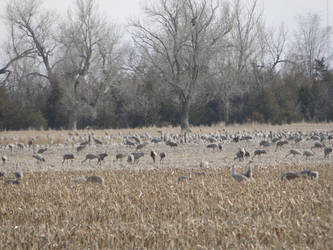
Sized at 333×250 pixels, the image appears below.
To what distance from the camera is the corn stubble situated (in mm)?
5184

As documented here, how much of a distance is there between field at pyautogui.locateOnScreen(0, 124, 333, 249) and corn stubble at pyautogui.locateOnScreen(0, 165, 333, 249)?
1cm

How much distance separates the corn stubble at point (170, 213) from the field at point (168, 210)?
0.01m

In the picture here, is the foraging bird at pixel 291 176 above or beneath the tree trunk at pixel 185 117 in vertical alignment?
beneath

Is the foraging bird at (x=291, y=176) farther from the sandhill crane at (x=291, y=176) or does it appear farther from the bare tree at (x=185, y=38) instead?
the bare tree at (x=185, y=38)

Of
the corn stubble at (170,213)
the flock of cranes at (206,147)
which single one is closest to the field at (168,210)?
A: the corn stubble at (170,213)

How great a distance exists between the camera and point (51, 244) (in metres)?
5.17

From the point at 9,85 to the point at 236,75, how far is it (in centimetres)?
1839

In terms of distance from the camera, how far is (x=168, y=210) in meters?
6.69

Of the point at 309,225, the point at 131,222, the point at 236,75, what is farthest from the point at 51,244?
the point at 236,75

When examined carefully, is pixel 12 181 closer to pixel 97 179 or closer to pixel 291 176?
pixel 97 179

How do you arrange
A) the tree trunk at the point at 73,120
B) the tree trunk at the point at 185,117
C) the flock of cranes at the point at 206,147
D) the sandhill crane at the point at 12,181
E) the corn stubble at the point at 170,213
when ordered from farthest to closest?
the tree trunk at the point at 73,120, the tree trunk at the point at 185,117, the flock of cranes at the point at 206,147, the sandhill crane at the point at 12,181, the corn stubble at the point at 170,213

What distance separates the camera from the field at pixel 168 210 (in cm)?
519

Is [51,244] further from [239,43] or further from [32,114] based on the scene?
[239,43]

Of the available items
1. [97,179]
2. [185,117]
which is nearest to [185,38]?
[185,117]
